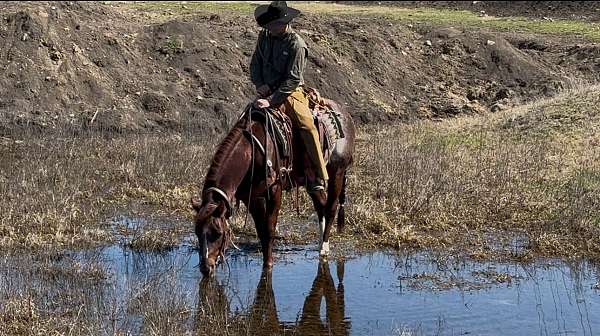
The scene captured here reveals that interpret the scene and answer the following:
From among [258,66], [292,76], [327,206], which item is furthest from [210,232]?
[327,206]

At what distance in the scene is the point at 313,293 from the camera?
29.7 feet

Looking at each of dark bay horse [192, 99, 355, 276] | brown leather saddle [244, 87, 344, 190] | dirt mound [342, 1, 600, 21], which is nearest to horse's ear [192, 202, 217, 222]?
dark bay horse [192, 99, 355, 276]

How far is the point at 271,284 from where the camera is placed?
9.22 meters

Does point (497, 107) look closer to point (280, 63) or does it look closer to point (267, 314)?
point (280, 63)

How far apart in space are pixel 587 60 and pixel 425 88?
552 centimetres

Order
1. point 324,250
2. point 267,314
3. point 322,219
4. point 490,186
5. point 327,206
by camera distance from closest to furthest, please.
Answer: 1. point 267,314
2. point 324,250
3. point 322,219
4. point 327,206
5. point 490,186

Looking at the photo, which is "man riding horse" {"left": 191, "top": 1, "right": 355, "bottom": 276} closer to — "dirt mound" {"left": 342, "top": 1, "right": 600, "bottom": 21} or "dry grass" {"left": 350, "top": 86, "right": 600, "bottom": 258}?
"dry grass" {"left": 350, "top": 86, "right": 600, "bottom": 258}

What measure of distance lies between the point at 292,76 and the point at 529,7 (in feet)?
120

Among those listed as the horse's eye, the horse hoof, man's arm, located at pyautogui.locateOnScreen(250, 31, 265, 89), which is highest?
man's arm, located at pyautogui.locateOnScreen(250, 31, 265, 89)

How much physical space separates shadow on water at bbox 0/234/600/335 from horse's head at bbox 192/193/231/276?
0.34 metres

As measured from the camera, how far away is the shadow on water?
309 inches

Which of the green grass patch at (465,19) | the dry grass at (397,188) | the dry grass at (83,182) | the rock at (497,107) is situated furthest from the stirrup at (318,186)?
the green grass patch at (465,19)

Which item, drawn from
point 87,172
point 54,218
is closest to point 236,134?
point 54,218

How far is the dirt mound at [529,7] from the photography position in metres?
40.7
